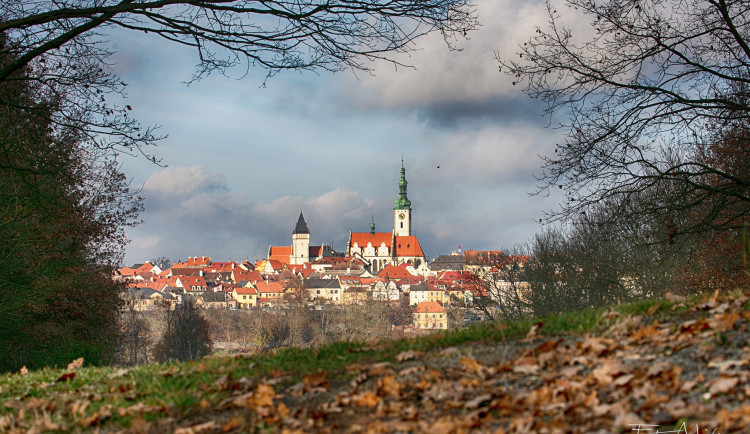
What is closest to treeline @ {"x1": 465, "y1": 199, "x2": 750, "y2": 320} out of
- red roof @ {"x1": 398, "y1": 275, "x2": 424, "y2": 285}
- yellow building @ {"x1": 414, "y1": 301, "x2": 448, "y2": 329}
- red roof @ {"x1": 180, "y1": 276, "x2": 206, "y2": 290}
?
yellow building @ {"x1": 414, "y1": 301, "x2": 448, "y2": 329}

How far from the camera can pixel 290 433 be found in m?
4.84

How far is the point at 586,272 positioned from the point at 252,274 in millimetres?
164932

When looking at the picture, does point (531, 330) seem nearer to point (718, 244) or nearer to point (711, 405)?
point (711, 405)

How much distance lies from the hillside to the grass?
0.02 m

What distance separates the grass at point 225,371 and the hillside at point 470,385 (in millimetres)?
19

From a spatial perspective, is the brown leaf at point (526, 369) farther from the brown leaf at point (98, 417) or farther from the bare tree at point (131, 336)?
the bare tree at point (131, 336)

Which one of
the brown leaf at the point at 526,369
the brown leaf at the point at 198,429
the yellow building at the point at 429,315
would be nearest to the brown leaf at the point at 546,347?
the brown leaf at the point at 526,369

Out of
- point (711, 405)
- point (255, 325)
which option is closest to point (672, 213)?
point (711, 405)

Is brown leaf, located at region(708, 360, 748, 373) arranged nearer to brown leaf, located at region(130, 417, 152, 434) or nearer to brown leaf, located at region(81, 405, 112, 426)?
brown leaf, located at region(130, 417, 152, 434)

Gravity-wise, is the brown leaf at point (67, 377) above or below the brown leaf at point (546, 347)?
below

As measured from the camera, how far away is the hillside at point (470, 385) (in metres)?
4.75

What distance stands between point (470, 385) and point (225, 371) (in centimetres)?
255

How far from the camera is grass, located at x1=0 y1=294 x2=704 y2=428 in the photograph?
20.0 ft

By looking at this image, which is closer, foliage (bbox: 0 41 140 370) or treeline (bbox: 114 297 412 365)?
foliage (bbox: 0 41 140 370)
